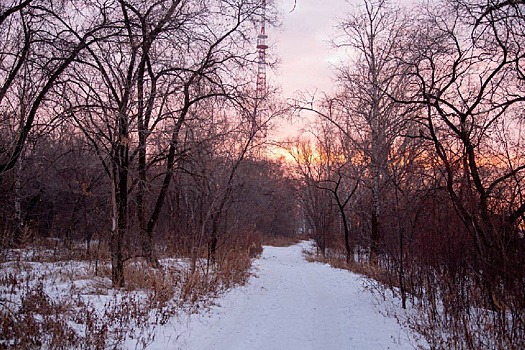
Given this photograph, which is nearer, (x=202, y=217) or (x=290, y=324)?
(x=290, y=324)

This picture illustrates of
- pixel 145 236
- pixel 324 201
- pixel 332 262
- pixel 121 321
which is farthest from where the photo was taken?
pixel 324 201

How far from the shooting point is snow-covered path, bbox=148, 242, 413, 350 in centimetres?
610

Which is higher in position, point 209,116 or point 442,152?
point 209,116

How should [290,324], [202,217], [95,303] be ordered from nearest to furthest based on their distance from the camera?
[95,303] → [290,324] → [202,217]

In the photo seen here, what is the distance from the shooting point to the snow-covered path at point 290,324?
20.0ft

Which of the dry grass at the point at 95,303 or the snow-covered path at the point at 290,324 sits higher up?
the dry grass at the point at 95,303

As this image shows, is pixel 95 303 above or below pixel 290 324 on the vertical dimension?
above

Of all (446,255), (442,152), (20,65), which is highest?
(20,65)

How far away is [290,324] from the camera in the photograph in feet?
24.4

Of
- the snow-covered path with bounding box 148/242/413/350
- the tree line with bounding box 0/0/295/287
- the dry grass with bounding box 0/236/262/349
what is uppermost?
the tree line with bounding box 0/0/295/287

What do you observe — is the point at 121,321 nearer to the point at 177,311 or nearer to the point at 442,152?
the point at 177,311

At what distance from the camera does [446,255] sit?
7.37 metres

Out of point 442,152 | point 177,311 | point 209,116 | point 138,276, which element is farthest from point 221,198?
point 442,152

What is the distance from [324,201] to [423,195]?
59.0ft
